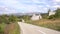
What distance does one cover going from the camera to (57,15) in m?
79.9

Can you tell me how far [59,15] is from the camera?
257 ft

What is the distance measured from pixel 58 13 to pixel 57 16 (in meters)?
1.67

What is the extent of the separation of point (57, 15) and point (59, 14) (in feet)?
6.77

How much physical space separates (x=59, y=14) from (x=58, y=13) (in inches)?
88.2

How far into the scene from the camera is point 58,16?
78312mm

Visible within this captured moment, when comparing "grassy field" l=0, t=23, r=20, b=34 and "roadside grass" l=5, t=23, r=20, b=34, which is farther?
"grassy field" l=0, t=23, r=20, b=34

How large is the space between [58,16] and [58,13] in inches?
89.5

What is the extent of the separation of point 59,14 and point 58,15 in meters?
1.02

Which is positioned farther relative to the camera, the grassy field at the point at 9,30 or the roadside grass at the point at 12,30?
the grassy field at the point at 9,30

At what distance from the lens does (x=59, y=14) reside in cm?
7794

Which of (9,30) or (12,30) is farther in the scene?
(9,30)

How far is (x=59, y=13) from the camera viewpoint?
78.9 metres

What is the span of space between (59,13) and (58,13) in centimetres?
127

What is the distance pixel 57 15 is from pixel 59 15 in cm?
169
